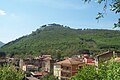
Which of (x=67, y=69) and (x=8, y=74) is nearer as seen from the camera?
(x=8, y=74)

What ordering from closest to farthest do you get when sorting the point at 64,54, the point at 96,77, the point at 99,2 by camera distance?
the point at 99,2 < the point at 96,77 < the point at 64,54

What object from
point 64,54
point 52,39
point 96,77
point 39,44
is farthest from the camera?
point 52,39

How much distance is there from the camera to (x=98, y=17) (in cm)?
721

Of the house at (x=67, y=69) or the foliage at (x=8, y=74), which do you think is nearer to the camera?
the foliage at (x=8, y=74)

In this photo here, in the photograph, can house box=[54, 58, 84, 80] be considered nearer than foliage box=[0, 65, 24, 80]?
No

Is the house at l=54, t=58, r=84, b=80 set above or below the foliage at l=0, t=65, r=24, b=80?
below

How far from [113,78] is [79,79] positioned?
10.1 m

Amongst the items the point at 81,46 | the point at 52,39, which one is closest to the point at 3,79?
the point at 81,46

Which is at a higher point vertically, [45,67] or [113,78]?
[113,78]

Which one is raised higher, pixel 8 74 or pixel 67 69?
pixel 8 74

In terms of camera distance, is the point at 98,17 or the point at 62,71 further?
the point at 62,71

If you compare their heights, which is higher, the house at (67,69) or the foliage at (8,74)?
the foliage at (8,74)

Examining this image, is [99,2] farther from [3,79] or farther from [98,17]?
[3,79]

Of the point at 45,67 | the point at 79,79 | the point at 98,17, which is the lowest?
the point at 45,67
